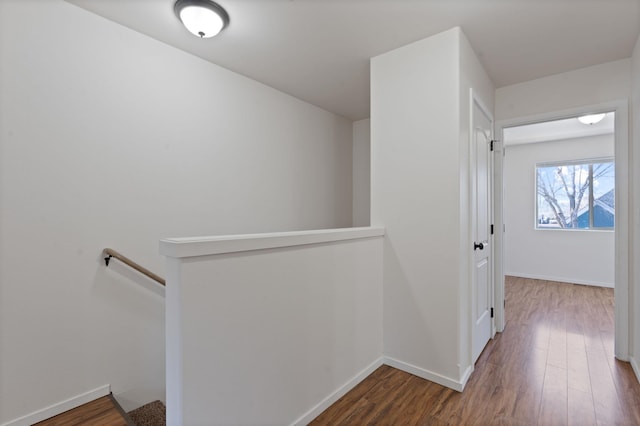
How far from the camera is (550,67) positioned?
2754 mm

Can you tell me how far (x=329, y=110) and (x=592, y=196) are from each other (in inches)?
191

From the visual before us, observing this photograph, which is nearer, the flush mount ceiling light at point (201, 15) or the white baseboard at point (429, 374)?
the flush mount ceiling light at point (201, 15)

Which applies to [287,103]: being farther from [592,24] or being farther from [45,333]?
[45,333]

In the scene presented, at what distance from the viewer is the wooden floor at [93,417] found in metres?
1.77

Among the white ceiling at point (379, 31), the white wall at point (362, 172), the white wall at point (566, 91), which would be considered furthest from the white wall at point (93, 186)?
the white wall at point (566, 91)

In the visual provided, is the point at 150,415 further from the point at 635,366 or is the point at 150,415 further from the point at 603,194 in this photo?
the point at 603,194

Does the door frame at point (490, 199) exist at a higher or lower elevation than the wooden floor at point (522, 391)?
higher

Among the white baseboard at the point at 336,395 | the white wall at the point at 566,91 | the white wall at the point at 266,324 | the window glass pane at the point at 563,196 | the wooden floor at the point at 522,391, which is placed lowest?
the wooden floor at the point at 522,391

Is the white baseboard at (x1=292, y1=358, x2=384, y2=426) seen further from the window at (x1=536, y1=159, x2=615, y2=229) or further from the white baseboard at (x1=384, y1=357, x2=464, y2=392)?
the window at (x1=536, y1=159, x2=615, y2=229)

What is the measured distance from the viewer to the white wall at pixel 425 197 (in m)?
2.17

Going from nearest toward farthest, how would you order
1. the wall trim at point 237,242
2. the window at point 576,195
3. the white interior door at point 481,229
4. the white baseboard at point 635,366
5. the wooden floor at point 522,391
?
the wall trim at point 237,242, the wooden floor at point 522,391, the white baseboard at point 635,366, the white interior door at point 481,229, the window at point 576,195

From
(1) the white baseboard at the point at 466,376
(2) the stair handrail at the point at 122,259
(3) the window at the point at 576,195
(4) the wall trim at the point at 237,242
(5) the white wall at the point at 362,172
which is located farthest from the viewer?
(3) the window at the point at 576,195

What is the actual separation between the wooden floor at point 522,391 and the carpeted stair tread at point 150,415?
1.07m

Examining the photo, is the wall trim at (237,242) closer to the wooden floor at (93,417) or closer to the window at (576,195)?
the wooden floor at (93,417)
